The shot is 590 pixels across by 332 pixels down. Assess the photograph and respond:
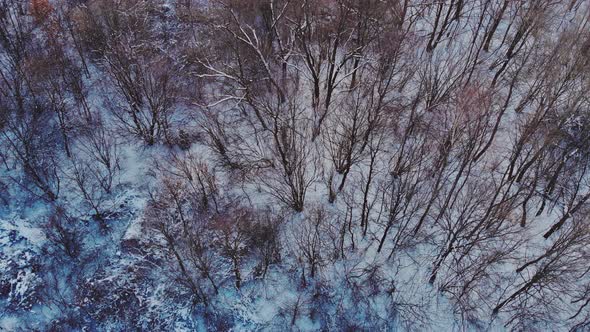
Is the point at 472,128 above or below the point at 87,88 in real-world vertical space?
below

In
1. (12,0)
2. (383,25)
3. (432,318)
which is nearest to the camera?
(432,318)

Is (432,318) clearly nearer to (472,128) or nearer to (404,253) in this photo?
(404,253)

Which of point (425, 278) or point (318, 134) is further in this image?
point (318, 134)

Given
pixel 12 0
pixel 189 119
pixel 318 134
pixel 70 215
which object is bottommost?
pixel 70 215

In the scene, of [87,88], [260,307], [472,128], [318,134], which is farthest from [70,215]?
[472,128]

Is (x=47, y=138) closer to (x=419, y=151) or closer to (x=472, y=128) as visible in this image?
(x=419, y=151)

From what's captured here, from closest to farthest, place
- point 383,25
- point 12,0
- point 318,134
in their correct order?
point 318,134, point 383,25, point 12,0
